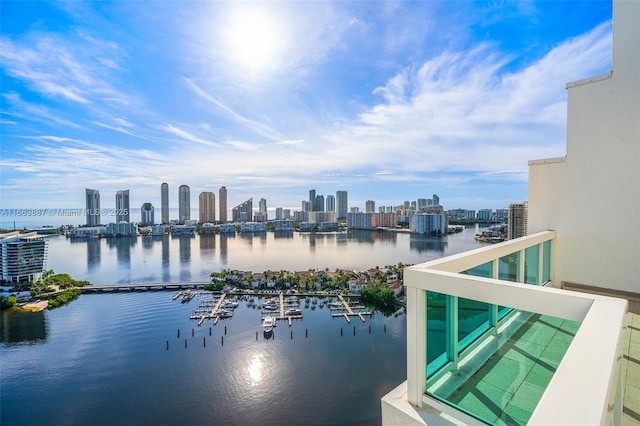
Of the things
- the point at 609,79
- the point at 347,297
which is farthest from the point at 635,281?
the point at 347,297

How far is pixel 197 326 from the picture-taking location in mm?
8828

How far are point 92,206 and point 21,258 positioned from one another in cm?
2548

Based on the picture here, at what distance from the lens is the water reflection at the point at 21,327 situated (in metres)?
8.22

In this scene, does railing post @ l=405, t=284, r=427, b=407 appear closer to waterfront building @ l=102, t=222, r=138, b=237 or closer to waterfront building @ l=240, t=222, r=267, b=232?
waterfront building @ l=102, t=222, r=138, b=237

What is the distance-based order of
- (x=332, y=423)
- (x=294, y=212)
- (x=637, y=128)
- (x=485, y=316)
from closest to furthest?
1. (x=485, y=316)
2. (x=637, y=128)
3. (x=332, y=423)
4. (x=294, y=212)

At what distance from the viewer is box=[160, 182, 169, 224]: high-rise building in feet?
123

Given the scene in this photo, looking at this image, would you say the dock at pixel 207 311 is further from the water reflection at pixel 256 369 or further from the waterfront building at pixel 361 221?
the waterfront building at pixel 361 221

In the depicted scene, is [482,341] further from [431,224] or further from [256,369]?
[431,224]

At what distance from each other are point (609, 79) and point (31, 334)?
488 inches

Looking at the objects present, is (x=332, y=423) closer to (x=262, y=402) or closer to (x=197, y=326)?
(x=262, y=402)

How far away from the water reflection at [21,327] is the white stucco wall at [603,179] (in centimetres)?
1133

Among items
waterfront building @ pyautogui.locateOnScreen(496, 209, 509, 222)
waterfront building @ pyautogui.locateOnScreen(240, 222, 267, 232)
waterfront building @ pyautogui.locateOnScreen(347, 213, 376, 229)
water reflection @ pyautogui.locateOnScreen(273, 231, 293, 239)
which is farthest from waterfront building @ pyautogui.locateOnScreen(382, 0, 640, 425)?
waterfront building @ pyautogui.locateOnScreen(496, 209, 509, 222)

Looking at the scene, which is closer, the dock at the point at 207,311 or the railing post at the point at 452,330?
the railing post at the point at 452,330

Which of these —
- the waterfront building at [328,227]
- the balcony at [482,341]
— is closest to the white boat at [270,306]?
the balcony at [482,341]
